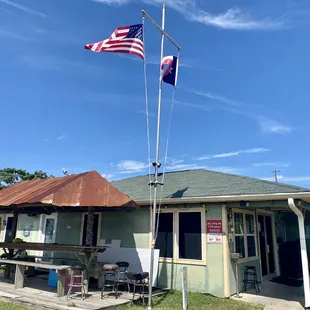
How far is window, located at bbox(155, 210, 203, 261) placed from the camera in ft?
25.1

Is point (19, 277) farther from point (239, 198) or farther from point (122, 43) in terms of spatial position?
point (122, 43)

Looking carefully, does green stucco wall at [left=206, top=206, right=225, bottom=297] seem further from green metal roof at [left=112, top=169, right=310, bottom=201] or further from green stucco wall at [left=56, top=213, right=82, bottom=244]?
green stucco wall at [left=56, top=213, right=82, bottom=244]

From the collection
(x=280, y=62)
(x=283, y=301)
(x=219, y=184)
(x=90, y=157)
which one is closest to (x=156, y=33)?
(x=219, y=184)

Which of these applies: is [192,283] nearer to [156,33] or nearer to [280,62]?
[156,33]

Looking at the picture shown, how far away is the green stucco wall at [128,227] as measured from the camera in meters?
8.51

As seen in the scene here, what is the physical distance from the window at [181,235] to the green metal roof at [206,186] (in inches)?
25.6

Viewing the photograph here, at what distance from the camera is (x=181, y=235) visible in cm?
792

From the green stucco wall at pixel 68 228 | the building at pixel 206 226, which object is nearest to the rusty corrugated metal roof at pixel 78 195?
the building at pixel 206 226

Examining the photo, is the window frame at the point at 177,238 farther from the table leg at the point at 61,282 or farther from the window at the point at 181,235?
the table leg at the point at 61,282

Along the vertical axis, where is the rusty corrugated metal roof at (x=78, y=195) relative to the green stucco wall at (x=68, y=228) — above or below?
above

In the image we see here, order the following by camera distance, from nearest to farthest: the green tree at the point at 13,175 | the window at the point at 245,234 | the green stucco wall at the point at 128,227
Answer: the window at the point at 245,234
the green stucco wall at the point at 128,227
the green tree at the point at 13,175

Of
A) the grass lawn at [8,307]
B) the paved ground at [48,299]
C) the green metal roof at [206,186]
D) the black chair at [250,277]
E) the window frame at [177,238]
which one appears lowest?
the grass lawn at [8,307]

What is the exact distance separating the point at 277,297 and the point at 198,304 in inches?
95.7

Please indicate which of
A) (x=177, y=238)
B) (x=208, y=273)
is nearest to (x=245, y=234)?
(x=208, y=273)
